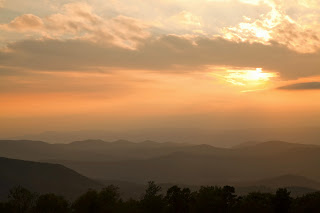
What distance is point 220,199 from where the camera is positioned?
75.0 meters

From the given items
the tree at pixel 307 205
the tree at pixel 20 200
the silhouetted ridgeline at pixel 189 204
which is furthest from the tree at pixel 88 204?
the tree at pixel 307 205

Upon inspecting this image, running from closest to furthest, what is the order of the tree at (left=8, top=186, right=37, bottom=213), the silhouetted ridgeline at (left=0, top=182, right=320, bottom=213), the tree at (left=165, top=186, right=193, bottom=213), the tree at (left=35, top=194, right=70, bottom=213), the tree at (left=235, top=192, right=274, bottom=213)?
the tree at (left=235, top=192, right=274, bottom=213) < the silhouetted ridgeline at (left=0, top=182, right=320, bottom=213) < the tree at (left=165, top=186, right=193, bottom=213) < the tree at (left=35, top=194, right=70, bottom=213) < the tree at (left=8, top=186, right=37, bottom=213)

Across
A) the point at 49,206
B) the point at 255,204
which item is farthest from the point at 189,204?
the point at 49,206

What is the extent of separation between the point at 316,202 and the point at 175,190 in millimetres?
32475

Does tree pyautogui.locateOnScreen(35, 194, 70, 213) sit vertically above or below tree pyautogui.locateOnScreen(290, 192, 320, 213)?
below

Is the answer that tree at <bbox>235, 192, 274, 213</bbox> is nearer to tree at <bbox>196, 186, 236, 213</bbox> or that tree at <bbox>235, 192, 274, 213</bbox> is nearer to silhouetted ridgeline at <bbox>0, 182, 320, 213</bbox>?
silhouetted ridgeline at <bbox>0, 182, 320, 213</bbox>

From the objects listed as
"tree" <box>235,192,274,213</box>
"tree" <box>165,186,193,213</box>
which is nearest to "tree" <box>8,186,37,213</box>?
"tree" <box>165,186,193,213</box>

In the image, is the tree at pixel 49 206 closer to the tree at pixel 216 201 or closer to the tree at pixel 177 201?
the tree at pixel 177 201

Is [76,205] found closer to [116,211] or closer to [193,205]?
[116,211]

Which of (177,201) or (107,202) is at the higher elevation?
(177,201)

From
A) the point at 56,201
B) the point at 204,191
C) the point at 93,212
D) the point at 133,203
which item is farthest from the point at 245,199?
the point at 56,201

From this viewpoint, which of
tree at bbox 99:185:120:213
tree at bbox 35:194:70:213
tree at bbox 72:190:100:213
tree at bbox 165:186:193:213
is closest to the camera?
tree at bbox 99:185:120:213

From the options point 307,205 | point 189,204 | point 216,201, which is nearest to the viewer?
point 216,201

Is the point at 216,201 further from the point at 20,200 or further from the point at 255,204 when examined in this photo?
the point at 20,200
